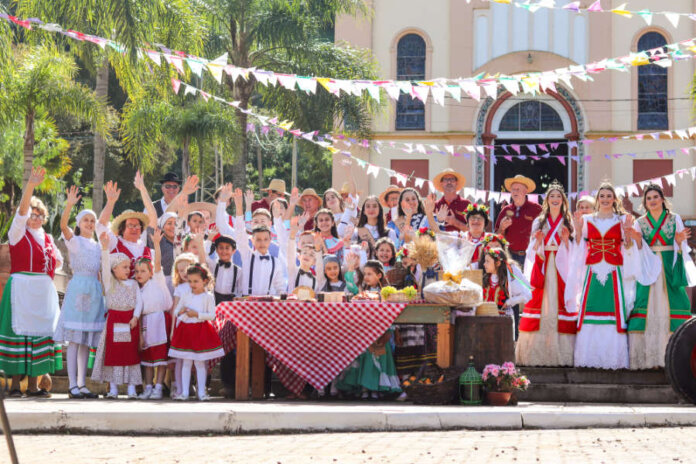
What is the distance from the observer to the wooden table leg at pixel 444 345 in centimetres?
1057

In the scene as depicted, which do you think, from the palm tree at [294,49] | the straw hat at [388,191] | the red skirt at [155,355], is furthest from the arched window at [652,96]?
the red skirt at [155,355]

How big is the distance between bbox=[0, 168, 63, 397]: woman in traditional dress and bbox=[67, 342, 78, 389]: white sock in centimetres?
23

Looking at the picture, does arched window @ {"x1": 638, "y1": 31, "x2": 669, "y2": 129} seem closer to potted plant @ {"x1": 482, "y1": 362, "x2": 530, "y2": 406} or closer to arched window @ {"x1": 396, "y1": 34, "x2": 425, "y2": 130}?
arched window @ {"x1": 396, "y1": 34, "x2": 425, "y2": 130}

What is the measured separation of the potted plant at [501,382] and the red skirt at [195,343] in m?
2.64

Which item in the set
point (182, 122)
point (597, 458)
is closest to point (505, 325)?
point (597, 458)

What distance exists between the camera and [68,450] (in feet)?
24.7

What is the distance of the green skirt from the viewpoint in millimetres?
10992

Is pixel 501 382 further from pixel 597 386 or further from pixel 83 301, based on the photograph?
pixel 83 301

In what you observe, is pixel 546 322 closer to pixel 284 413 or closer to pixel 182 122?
pixel 284 413

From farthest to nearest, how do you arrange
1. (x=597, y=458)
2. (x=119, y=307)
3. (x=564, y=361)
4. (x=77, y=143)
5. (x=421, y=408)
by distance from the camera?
(x=77, y=143), (x=564, y=361), (x=119, y=307), (x=421, y=408), (x=597, y=458)

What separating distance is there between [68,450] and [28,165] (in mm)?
17221

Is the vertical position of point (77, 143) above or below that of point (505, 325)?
above

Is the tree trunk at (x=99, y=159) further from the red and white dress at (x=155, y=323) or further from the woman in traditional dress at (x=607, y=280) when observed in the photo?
the woman in traditional dress at (x=607, y=280)

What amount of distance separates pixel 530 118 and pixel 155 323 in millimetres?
19649
